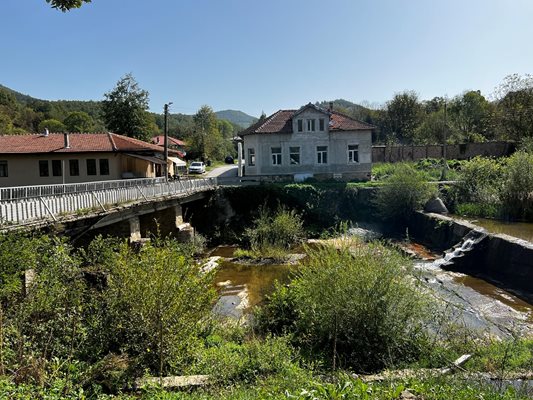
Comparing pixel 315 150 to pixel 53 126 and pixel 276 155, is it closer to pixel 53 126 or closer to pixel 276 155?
pixel 276 155

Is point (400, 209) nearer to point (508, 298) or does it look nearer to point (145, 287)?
point (508, 298)

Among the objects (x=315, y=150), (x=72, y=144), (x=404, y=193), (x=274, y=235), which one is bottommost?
(x=274, y=235)

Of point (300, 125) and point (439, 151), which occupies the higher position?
point (300, 125)

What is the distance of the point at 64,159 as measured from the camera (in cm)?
3228

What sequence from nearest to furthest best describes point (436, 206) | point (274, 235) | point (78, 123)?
1. point (274, 235)
2. point (436, 206)
3. point (78, 123)

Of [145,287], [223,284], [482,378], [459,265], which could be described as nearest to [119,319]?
[145,287]

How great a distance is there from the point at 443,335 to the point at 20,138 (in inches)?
1393

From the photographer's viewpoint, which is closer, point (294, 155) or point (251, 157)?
point (294, 155)

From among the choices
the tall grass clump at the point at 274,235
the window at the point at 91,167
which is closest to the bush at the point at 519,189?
the tall grass clump at the point at 274,235

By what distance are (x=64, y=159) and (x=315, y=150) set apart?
2095 cm

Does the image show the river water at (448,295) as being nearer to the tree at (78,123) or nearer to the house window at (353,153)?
the house window at (353,153)

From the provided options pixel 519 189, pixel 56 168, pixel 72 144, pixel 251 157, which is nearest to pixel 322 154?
pixel 251 157

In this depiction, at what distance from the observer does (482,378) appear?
7457 mm

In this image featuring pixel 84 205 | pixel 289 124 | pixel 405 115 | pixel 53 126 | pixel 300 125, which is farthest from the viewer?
pixel 53 126
